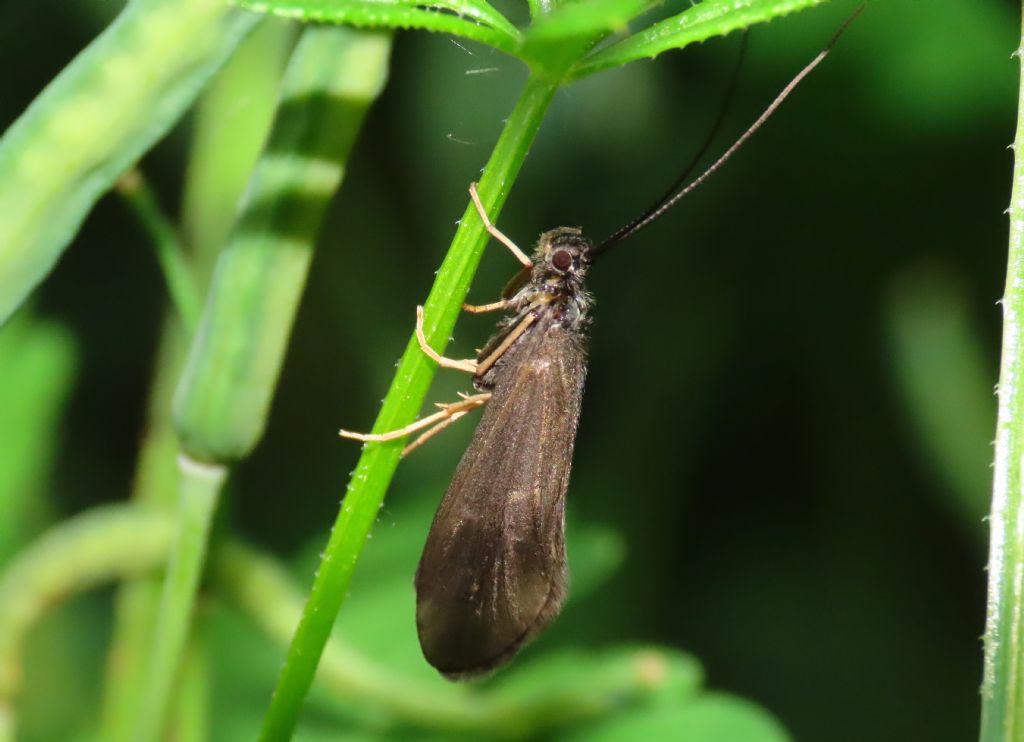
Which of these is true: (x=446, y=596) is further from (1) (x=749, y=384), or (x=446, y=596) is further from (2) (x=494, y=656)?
(1) (x=749, y=384)

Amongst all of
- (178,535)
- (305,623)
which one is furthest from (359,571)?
(305,623)

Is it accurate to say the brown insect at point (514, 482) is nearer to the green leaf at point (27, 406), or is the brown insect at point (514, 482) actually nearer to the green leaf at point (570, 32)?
the green leaf at point (570, 32)

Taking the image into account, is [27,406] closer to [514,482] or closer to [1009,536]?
[514,482]

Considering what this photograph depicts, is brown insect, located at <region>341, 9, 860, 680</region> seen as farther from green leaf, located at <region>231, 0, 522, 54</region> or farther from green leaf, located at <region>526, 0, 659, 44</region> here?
green leaf, located at <region>526, 0, 659, 44</region>

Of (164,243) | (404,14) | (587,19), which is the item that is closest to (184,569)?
(164,243)

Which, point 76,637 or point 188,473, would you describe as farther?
point 76,637

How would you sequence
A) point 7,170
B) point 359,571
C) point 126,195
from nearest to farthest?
point 7,170 → point 126,195 → point 359,571
